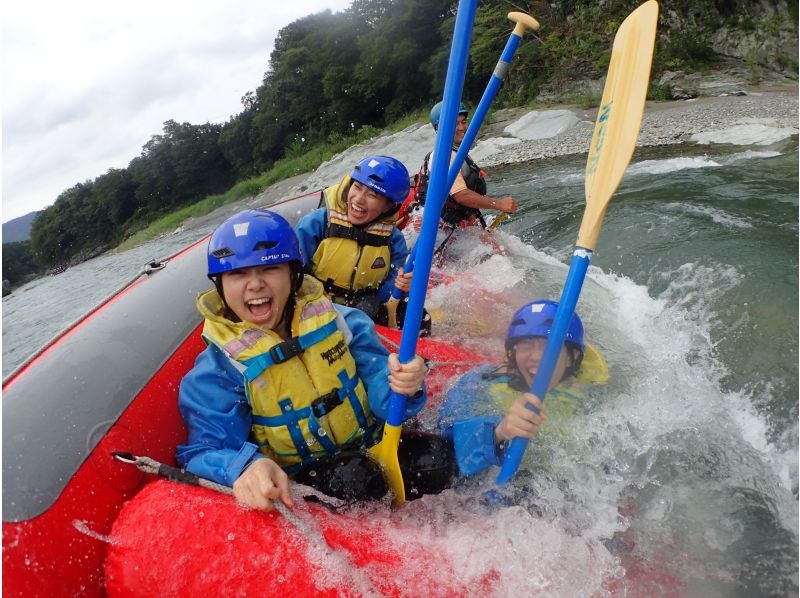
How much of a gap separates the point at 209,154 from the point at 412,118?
31.5m

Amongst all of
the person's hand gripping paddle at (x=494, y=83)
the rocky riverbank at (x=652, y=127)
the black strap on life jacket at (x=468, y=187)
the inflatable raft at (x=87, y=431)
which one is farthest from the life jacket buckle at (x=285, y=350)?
the rocky riverbank at (x=652, y=127)

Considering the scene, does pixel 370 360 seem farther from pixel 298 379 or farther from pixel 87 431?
pixel 87 431

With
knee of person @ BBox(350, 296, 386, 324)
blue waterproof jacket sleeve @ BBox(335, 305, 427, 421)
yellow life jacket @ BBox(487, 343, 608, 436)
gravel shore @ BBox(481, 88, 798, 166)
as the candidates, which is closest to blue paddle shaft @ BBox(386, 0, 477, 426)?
blue waterproof jacket sleeve @ BBox(335, 305, 427, 421)

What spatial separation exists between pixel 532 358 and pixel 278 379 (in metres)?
1.29

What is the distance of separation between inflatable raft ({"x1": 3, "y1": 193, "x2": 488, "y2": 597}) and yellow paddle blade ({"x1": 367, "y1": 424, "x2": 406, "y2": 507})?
338mm

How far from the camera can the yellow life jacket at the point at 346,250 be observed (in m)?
3.87

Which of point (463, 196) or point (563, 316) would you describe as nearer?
point (563, 316)

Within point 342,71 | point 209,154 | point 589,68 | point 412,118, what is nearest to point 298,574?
point 589,68

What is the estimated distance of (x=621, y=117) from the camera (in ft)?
6.66

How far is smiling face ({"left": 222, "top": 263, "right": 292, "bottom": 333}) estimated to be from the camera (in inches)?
83.4

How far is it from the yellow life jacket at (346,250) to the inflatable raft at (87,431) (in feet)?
4.08

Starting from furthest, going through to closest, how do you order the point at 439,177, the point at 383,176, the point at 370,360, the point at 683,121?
the point at 683,121, the point at 383,176, the point at 370,360, the point at 439,177

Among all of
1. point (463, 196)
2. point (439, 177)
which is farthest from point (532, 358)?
point (463, 196)

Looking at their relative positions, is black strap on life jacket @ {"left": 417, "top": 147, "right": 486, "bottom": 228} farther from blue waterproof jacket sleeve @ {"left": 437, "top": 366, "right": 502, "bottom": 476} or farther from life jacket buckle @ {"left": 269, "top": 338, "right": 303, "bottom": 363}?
life jacket buckle @ {"left": 269, "top": 338, "right": 303, "bottom": 363}
